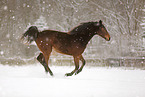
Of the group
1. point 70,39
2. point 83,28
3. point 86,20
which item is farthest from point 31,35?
point 86,20

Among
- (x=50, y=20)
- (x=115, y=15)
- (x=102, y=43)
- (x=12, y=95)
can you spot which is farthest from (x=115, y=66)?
(x=50, y=20)

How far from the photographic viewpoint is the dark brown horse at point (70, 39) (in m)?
6.71

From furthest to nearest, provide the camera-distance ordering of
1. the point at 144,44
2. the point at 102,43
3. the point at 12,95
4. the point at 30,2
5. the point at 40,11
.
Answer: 1. the point at 30,2
2. the point at 40,11
3. the point at 102,43
4. the point at 144,44
5. the point at 12,95

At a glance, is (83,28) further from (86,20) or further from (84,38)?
(86,20)

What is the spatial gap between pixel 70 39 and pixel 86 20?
1022 centimetres

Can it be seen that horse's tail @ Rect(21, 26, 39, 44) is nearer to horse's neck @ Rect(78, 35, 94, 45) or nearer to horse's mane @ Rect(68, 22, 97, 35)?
horse's mane @ Rect(68, 22, 97, 35)

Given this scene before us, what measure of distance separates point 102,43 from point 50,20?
9044 millimetres

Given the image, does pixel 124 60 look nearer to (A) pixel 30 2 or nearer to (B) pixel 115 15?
(B) pixel 115 15

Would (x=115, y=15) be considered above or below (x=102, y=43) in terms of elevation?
above

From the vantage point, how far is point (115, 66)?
1122cm

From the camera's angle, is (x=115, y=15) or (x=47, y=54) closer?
(x=47, y=54)

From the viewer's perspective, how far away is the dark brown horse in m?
6.71

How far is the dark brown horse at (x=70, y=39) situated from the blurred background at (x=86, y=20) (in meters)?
0.67

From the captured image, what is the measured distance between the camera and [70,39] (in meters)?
6.79
